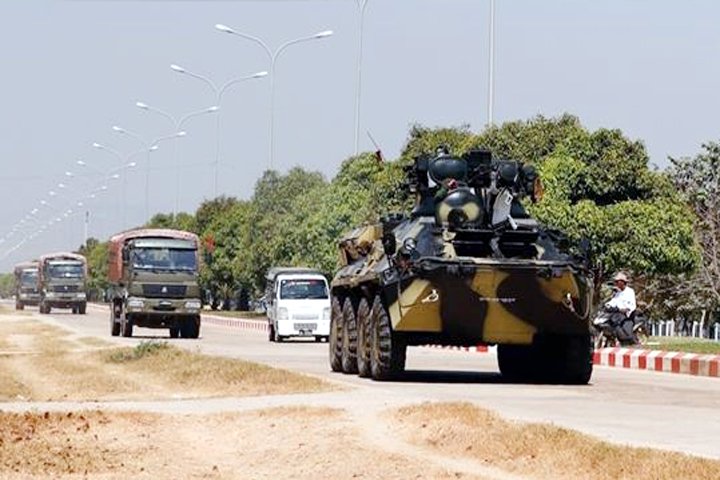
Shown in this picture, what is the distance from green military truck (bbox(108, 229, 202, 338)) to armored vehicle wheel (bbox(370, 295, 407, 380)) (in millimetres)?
25111

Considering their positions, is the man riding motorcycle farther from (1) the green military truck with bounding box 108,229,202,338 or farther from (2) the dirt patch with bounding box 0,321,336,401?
(1) the green military truck with bounding box 108,229,202,338

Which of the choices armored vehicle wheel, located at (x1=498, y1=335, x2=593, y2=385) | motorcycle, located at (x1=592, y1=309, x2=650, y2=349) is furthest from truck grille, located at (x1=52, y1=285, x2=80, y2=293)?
armored vehicle wheel, located at (x1=498, y1=335, x2=593, y2=385)

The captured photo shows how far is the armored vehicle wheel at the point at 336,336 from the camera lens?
28.3 meters

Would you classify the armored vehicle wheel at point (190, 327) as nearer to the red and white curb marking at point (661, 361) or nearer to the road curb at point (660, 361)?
the road curb at point (660, 361)

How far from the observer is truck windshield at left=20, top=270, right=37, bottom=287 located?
11894 centimetres

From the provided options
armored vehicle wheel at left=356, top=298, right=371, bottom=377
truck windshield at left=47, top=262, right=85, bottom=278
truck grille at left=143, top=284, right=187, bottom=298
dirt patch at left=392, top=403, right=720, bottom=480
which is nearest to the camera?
dirt patch at left=392, top=403, right=720, bottom=480

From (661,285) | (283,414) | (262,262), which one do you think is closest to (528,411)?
(283,414)

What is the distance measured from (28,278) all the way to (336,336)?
9345 centimetres

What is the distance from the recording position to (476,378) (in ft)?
88.9

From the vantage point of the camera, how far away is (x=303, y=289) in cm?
5119

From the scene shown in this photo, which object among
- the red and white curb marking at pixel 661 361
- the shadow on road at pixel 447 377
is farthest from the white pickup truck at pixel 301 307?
the shadow on road at pixel 447 377

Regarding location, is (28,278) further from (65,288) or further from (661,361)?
(661,361)

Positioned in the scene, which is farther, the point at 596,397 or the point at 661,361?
the point at 661,361

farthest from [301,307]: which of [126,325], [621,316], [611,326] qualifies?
[621,316]
